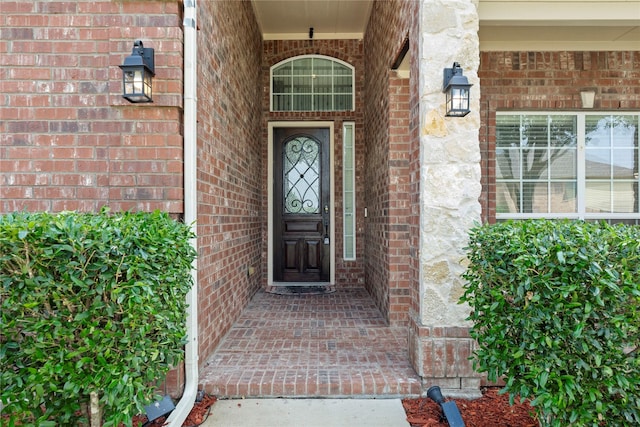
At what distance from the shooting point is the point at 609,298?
1554 millimetres

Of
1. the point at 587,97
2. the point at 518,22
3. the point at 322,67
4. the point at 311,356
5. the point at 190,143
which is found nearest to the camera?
the point at 190,143

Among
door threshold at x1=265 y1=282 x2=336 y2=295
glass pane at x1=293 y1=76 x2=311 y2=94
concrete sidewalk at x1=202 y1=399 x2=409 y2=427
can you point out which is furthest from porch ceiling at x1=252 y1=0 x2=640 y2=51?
door threshold at x1=265 y1=282 x2=336 y2=295

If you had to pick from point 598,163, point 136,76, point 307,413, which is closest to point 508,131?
point 598,163

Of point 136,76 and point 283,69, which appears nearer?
point 136,76

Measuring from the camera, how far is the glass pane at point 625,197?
441cm

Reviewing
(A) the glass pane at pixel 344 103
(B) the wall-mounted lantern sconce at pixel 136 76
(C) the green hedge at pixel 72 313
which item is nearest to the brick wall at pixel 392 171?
(A) the glass pane at pixel 344 103

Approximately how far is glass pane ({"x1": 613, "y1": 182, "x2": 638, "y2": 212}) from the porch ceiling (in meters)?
1.60

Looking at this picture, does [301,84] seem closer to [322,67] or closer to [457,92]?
[322,67]

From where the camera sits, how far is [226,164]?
3.35 m

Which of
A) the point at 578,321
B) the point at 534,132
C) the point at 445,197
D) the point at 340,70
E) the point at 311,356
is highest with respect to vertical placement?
the point at 340,70

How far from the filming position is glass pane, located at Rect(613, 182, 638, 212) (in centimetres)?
441

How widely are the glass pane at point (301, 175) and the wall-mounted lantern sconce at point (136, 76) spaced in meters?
3.22

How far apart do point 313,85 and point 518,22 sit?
9.38 ft

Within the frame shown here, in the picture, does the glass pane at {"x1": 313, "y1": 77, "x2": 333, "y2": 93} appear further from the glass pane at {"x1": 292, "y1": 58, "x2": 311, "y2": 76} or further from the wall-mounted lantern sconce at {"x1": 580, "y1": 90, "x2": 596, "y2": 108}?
the wall-mounted lantern sconce at {"x1": 580, "y1": 90, "x2": 596, "y2": 108}
